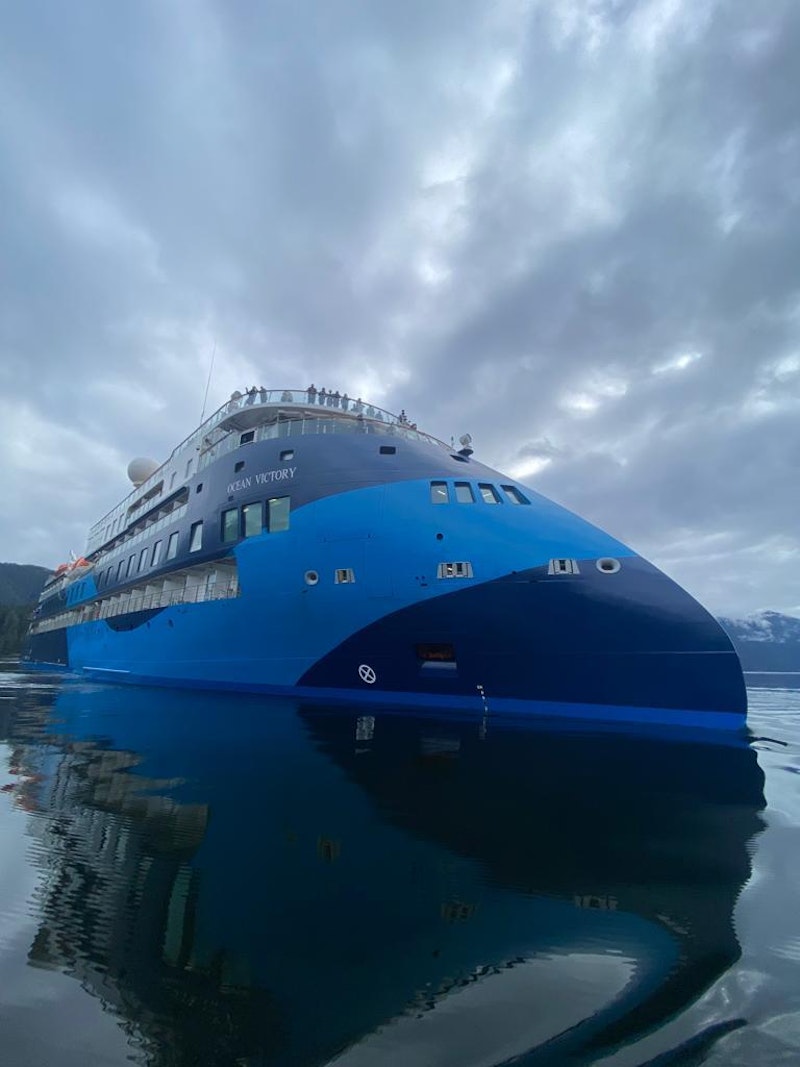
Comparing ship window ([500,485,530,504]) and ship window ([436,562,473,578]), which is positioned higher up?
ship window ([500,485,530,504])

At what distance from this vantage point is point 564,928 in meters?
3.95

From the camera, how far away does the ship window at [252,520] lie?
2153 centimetres

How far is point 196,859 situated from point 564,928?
347 cm

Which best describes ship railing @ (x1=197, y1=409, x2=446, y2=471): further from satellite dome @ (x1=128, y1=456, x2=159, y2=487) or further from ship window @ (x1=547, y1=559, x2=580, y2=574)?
satellite dome @ (x1=128, y1=456, x2=159, y2=487)

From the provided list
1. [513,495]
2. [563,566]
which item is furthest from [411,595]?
[513,495]

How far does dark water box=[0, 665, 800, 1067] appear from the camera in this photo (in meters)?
2.72

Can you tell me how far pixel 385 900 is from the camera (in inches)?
169

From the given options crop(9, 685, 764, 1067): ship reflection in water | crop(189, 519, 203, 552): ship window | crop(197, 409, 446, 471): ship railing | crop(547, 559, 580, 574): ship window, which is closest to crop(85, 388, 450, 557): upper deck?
crop(197, 409, 446, 471): ship railing

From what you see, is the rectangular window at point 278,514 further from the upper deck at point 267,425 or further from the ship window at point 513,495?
the ship window at point 513,495

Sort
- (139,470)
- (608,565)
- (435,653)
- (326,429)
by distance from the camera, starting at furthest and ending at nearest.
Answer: (139,470)
(326,429)
(435,653)
(608,565)

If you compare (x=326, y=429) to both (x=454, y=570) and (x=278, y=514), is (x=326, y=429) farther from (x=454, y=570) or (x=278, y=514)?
(x=454, y=570)

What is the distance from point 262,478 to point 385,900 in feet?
64.1

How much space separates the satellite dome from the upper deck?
18.6 m

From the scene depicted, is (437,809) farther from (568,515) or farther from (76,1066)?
(568,515)
